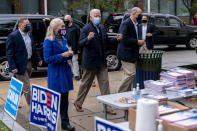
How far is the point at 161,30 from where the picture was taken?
57.6 ft

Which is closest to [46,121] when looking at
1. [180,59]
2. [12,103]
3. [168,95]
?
[12,103]

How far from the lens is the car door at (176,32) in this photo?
17828mm

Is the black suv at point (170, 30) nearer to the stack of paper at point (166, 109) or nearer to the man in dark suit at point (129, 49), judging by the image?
the man in dark suit at point (129, 49)

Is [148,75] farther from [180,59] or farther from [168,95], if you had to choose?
[180,59]

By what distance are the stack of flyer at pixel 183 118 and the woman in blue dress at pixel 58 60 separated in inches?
96.4

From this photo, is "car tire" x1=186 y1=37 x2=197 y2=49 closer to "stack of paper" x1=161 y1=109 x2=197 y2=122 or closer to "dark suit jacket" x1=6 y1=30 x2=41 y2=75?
"dark suit jacket" x1=6 y1=30 x2=41 y2=75

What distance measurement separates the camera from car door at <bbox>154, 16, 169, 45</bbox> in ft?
57.5

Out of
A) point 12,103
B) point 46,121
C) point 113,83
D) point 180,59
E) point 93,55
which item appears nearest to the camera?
point 46,121

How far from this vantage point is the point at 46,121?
4676 mm

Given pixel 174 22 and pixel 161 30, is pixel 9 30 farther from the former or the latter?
pixel 174 22

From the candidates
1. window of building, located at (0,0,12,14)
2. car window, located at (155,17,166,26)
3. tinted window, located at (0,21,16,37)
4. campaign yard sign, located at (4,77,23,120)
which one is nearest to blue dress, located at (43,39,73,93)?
campaign yard sign, located at (4,77,23,120)

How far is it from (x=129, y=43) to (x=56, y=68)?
5.76 feet

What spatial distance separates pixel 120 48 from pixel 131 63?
0.38m

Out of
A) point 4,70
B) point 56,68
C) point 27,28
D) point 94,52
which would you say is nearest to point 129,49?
point 94,52
